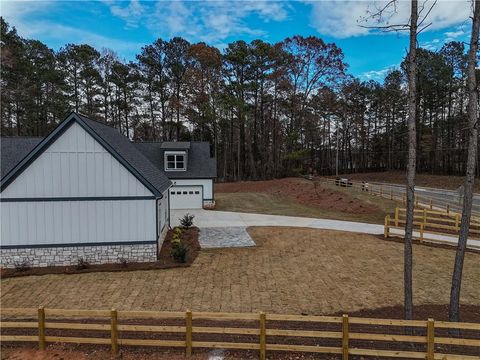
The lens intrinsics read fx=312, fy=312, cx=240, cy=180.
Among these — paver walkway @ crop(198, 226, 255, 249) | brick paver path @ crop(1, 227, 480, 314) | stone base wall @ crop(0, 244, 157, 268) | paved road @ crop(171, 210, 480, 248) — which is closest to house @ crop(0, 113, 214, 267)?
stone base wall @ crop(0, 244, 157, 268)

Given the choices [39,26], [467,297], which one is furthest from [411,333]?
[39,26]

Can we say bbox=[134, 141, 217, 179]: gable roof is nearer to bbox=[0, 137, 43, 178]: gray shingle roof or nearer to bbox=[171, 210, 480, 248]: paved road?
bbox=[171, 210, 480, 248]: paved road

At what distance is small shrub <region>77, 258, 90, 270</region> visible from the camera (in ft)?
39.4

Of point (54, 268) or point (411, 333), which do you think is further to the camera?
point (54, 268)

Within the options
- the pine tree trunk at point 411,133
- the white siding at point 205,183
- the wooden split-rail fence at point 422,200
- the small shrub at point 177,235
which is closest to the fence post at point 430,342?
the pine tree trunk at point 411,133

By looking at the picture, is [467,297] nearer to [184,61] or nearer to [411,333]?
[411,333]

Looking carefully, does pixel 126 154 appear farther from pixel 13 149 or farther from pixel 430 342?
pixel 430 342

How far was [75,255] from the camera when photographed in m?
12.3

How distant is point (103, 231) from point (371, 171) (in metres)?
59.3

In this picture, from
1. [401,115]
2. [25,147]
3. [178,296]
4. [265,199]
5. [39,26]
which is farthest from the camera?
[401,115]

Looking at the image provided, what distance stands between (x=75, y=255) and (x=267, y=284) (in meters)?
7.63

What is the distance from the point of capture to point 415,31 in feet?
22.3

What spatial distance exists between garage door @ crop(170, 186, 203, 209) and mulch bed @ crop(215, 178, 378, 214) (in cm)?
1045

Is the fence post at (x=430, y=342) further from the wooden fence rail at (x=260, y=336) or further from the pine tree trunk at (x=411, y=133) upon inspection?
the pine tree trunk at (x=411, y=133)
